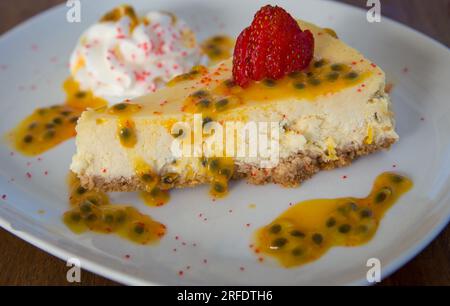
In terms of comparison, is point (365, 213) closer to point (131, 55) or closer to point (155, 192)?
point (155, 192)

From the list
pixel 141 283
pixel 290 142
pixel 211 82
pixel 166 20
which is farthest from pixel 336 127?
pixel 166 20

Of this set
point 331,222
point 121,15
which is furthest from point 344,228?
point 121,15

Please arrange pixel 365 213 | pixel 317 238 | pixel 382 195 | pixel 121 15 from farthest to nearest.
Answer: pixel 121 15 < pixel 382 195 < pixel 365 213 < pixel 317 238

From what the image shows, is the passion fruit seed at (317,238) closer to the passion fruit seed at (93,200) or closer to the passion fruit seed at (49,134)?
the passion fruit seed at (93,200)

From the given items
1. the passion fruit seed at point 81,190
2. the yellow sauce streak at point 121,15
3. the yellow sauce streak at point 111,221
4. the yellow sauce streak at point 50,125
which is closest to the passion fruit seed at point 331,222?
the yellow sauce streak at point 111,221

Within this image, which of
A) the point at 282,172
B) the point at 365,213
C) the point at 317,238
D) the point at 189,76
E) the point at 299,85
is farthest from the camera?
the point at 189,76

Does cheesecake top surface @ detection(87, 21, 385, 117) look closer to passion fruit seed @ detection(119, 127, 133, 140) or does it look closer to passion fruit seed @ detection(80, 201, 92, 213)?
passion fruit seed @ detection(119, 127, 133, 140)

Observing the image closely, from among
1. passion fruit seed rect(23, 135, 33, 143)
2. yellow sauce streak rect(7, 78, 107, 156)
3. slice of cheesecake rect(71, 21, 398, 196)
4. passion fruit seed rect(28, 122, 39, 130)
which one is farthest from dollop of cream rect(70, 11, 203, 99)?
slice of cheesecake rect(71, 21, 398, 196)
